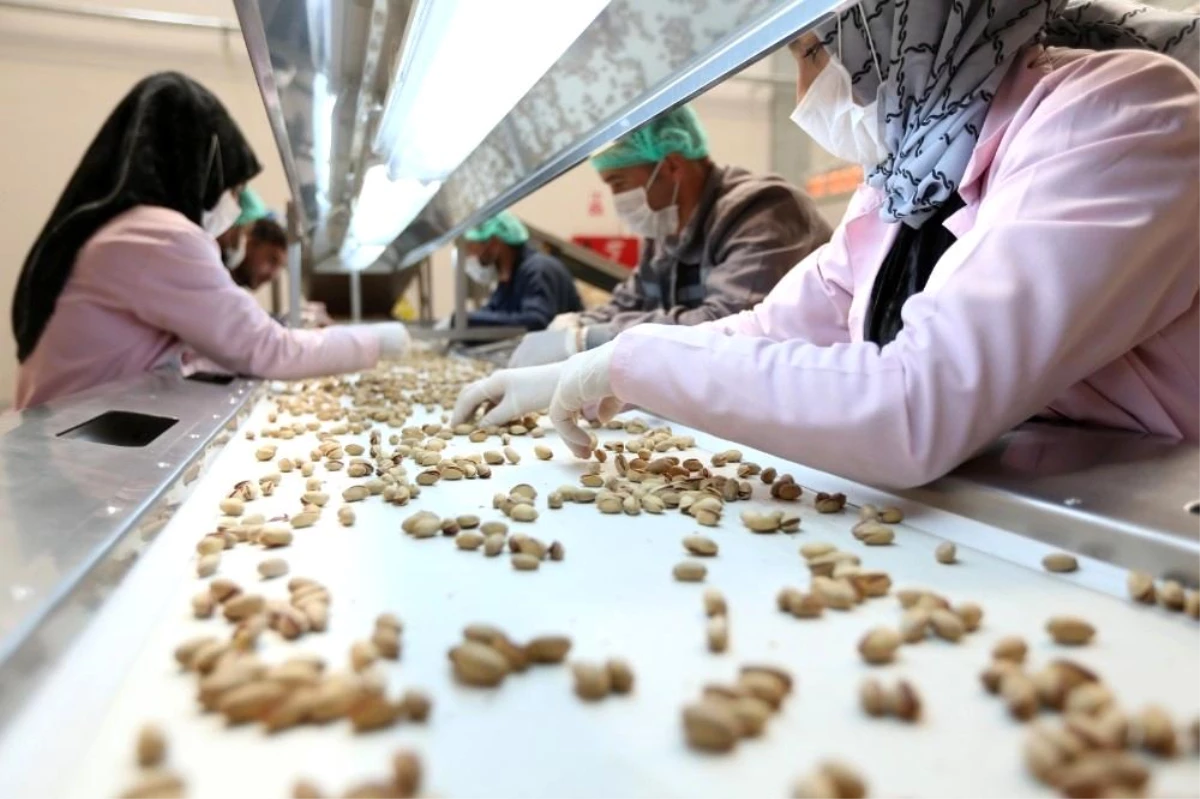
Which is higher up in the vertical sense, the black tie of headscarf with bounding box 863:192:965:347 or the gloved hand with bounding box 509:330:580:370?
the black tie of headscarf with bounding box 863:192:965:347

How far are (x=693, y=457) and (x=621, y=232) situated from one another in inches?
200

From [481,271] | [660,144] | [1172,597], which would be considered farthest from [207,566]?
[481,271]

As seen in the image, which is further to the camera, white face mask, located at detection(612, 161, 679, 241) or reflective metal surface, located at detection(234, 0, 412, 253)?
white face mask, located at detection(612, 161, 679, 241)

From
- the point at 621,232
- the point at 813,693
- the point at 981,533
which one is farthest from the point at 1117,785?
the point at 621,232

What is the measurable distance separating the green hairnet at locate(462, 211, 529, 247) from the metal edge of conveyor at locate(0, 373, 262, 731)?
2474mm

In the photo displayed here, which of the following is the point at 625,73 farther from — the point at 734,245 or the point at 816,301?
the point at 734,245

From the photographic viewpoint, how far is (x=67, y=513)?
24.5 inches

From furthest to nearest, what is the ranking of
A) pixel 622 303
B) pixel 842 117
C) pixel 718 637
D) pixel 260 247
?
pixel 260 247 → pixel 622 303 → pixel 842 117 → pixel 718 637

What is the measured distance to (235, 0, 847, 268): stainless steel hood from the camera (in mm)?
753

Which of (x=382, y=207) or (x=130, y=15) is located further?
(x=130, y=15)

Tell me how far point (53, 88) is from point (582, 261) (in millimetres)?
2954

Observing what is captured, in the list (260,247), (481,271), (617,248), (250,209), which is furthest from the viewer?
(617,248)

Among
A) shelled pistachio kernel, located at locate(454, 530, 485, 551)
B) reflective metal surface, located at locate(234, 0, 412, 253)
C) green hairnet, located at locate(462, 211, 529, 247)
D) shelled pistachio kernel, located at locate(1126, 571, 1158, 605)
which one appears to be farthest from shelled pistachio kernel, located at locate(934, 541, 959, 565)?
green hairnet, located at locate(462, 211, 529, 247)

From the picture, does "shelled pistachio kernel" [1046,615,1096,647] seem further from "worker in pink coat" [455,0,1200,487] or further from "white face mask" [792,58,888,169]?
"white face mask" [792,58,888,169]
